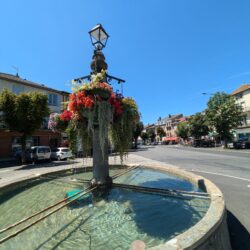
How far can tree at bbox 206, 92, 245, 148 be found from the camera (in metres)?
33.2

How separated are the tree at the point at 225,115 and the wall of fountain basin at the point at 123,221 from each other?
1269 inches

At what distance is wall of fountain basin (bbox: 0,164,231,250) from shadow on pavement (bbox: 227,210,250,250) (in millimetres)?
769

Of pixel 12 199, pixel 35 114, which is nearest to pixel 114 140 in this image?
pixel 12 199

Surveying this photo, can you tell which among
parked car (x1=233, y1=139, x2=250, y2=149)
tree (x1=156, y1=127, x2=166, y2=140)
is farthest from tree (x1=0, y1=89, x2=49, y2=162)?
tree (x1=156, y1=127, x2=166, y2=140)

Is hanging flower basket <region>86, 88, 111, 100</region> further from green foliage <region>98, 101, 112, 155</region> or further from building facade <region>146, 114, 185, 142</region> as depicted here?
building facade <region>146, 114, 185, 142</region>

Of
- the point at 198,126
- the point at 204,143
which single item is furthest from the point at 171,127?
the point at 204,143

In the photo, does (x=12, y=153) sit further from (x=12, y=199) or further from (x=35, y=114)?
(x=12, y=199)

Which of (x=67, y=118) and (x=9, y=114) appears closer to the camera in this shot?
(x=67, y=118)

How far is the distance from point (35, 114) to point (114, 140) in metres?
17.8

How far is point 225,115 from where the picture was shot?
110ft

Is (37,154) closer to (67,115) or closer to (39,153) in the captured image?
(39,153)

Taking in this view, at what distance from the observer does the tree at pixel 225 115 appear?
33.2 metres

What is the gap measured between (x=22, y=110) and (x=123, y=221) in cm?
1964

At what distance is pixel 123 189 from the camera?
448 centimetres
